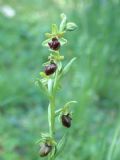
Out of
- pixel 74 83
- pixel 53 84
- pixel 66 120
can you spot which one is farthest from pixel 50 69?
pixel 74 83

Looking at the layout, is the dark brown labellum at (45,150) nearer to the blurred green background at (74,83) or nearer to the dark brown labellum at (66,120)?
the dark brown labellum at (66,120)

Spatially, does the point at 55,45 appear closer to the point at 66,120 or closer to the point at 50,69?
the point at 50,69

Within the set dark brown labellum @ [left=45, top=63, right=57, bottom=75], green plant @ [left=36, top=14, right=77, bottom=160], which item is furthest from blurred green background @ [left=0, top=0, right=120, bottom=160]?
dark brown labellum @ [left=45, top=63, right=57, bottom=75]

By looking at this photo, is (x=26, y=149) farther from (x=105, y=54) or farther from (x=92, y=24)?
(x=92, y=24)

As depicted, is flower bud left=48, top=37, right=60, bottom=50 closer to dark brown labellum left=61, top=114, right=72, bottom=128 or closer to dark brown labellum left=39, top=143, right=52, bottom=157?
dark brown labellum left=61, top=114, right=72, bottom=128

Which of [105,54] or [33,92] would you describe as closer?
[33,92]

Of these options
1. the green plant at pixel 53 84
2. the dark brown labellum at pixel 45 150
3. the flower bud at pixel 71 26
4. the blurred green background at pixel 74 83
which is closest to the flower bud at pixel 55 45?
the green plant at pixel 53 84

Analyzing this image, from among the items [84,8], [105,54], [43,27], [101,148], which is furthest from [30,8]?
[101,148]
